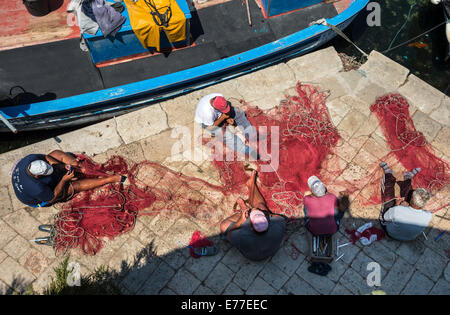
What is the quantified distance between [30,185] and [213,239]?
3.27 meters

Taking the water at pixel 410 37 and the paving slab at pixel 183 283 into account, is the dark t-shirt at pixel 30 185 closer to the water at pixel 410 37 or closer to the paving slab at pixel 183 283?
the paving slab at pixel 183 283

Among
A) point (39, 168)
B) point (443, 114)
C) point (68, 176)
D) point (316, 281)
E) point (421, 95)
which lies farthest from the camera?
point (421, 95)

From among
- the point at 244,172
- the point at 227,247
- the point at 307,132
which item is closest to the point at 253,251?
the point at 227,247

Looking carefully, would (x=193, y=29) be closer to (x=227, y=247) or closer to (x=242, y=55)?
(x=242, y=55)

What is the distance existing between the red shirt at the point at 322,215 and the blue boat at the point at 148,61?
11.0 ft

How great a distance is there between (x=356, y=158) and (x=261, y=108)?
2.26 meters

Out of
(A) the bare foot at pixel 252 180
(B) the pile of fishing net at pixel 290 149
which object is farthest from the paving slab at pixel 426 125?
(A) the bare foot at pixel 252 180

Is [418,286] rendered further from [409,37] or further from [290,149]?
[409,37]

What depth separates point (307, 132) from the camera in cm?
623

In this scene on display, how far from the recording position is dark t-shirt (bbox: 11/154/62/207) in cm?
506

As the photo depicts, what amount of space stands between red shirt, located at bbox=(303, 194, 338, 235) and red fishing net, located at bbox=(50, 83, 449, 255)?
0.54 m

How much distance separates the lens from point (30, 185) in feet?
16.6

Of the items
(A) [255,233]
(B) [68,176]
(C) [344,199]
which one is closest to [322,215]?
(C) [344,199]

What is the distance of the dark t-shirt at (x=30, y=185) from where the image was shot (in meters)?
5.06
